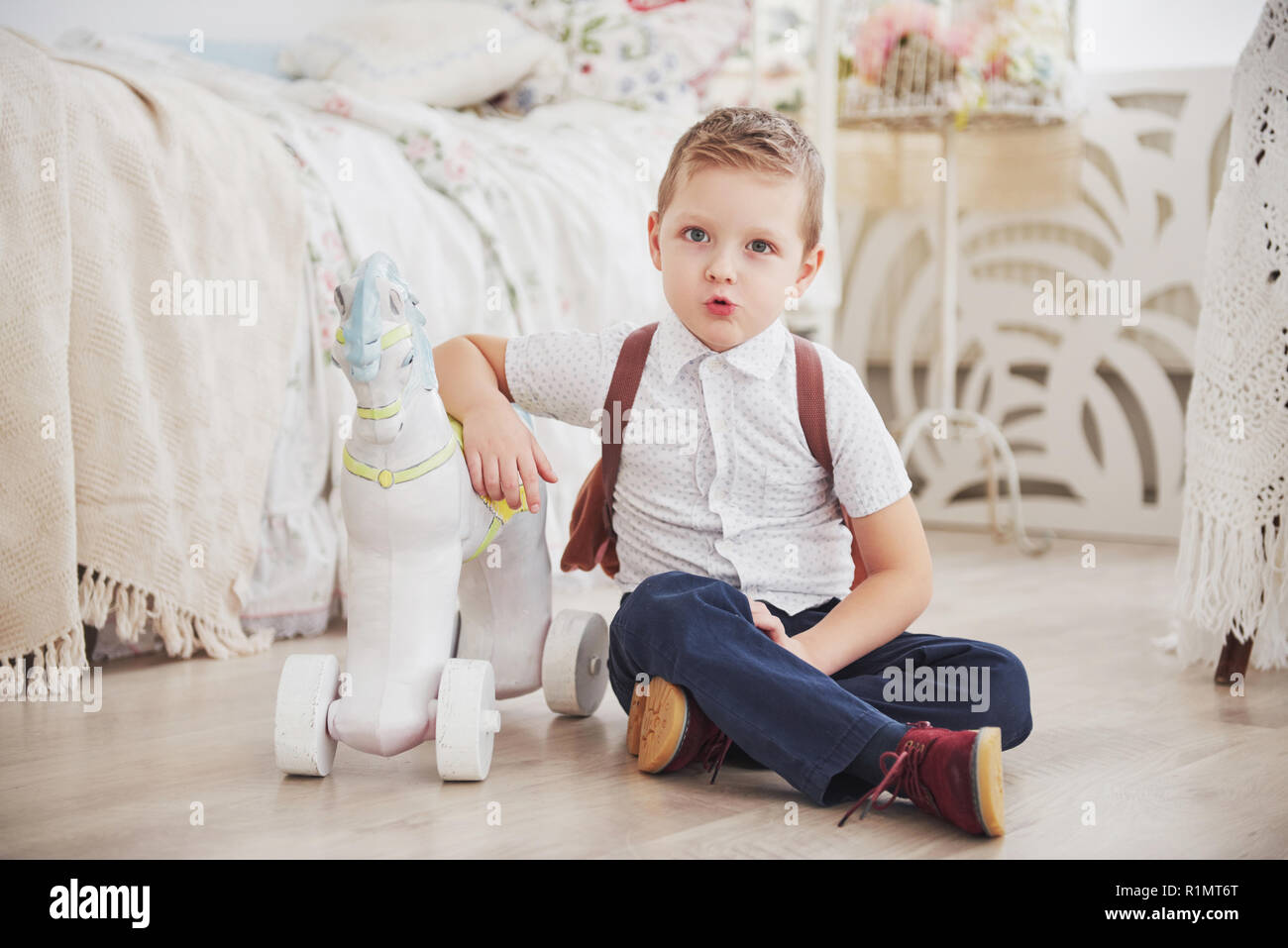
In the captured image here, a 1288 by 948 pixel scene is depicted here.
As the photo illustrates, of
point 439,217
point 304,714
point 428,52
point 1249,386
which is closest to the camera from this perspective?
point 304,714

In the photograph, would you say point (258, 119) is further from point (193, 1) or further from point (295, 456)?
point (193, 1)

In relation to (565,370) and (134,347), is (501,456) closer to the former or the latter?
(565,370)

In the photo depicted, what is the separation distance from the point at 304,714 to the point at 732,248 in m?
0.46

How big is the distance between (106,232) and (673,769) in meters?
0.78

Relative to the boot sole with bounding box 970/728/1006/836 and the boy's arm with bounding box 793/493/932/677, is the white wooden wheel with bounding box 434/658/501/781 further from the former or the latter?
the boot sole with bounding box 970/728/1006/836

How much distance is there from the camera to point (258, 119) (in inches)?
58.1

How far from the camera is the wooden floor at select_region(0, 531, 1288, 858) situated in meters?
0.79

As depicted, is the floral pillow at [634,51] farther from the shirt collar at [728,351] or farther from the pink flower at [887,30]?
the shirt collar at [728,351]

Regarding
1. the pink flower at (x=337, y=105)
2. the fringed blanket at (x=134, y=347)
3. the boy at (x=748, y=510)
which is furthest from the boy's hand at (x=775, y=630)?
the pink flower at (x=337, y=105)

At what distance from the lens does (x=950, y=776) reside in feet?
2.61

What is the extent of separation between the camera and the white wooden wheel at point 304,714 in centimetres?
88

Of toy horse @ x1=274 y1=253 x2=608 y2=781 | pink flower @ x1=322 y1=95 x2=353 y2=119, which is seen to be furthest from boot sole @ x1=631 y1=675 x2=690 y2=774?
pink flower @ x1=322 y1=95 x2=353 y2=119

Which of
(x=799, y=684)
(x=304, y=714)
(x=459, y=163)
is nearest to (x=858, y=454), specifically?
(x=799, y=684)
